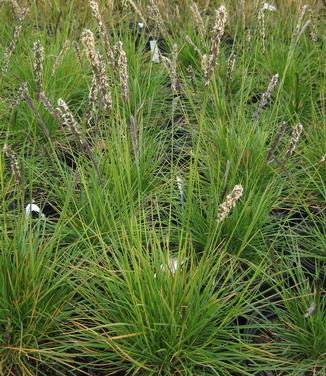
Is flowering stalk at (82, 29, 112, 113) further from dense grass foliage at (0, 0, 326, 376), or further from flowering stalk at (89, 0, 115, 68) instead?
flowering stalk at (89, 0, 115, 68)

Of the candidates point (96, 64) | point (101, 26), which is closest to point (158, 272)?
point (96, 64)

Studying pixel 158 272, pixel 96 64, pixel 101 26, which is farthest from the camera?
pixel 101 26

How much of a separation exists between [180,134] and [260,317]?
125 cm

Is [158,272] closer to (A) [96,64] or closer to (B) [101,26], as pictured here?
(A) [96,64]

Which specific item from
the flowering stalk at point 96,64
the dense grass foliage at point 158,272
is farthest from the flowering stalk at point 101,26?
the flowering stalk at point 96,64

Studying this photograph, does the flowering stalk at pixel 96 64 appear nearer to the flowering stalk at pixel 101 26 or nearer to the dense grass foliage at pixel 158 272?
the dense grass foliage at pixel 158 272

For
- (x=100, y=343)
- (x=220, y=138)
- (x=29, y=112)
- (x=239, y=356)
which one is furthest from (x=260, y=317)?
(x=29, y=112)

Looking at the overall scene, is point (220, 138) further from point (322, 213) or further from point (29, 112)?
point (29, 112)

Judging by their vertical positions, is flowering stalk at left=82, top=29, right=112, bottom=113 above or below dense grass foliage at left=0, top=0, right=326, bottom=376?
above

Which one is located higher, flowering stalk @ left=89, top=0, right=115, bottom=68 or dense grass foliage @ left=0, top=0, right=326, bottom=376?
flowering stalk @ left=89, top=0, right=115, bottom=68

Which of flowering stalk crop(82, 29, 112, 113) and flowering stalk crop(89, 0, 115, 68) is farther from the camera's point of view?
flowering stalk crop(89, 0, 115, 68)

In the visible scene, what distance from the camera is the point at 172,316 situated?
163 centimetres

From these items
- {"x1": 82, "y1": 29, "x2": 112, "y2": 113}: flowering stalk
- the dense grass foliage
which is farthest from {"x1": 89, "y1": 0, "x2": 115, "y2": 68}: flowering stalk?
{"x1": 82, "y1": 29, "x2": 112, "y2": 113}: flowering stalk

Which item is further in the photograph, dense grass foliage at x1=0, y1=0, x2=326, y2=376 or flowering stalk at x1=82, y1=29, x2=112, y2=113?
dense grass foliage at x1=0, y1=0, x2=326, y2=376
